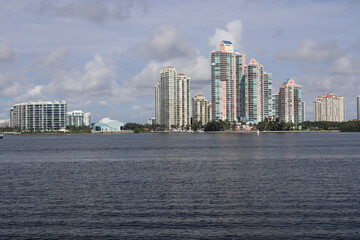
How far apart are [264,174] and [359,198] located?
68.4ft

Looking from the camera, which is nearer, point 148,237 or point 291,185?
point 148,237

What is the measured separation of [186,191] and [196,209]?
9.59m

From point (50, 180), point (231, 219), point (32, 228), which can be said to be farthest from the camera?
point (50, 180)

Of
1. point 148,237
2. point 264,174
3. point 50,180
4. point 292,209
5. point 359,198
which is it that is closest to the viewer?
point 148,237

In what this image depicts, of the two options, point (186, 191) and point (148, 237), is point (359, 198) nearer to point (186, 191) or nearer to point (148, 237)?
point (186, 191)

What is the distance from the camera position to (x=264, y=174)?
201 ft

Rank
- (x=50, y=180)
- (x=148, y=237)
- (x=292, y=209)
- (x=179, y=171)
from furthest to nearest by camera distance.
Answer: (x=179, y=171) → (x=50, y=180) → (x=292, y=209) → (x=148, y=237)

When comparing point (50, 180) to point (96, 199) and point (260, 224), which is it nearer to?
point (96, 199)

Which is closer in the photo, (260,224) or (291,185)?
(260,224)

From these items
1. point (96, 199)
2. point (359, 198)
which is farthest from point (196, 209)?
point (359, 198)

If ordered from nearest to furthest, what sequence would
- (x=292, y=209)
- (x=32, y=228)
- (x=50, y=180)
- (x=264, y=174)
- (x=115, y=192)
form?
(x=32, y=228) → (x=292, y=209) → (x=115, y=192) → (x=50, y=180) → (x=264, y=174)

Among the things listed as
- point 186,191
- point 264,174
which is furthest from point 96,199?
point 264,174

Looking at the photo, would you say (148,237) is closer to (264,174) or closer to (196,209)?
(196,209)

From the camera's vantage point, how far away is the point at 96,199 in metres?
42.2
